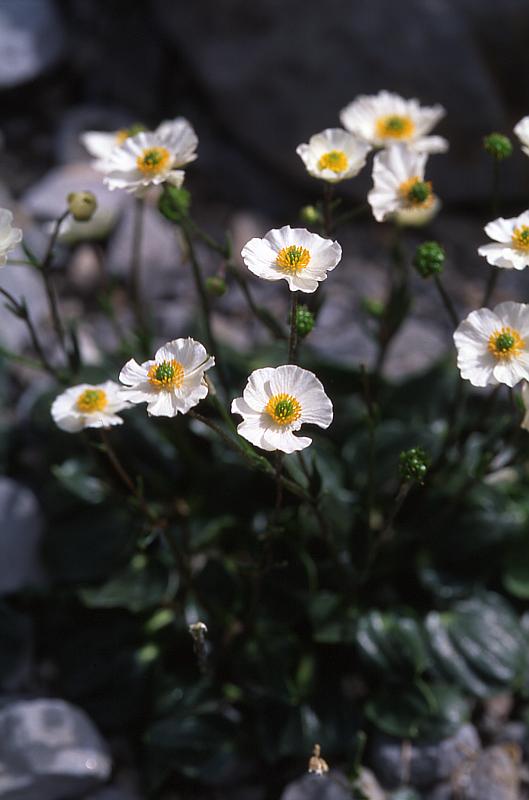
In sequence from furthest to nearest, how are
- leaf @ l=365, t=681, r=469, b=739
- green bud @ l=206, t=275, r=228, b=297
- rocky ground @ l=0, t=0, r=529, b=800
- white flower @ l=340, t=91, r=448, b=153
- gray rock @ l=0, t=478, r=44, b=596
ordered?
1. rocky ground @ l=0, t=0, r=529, b=800
2. gray rock @ l=0, t=478, r=44, b=596
3. leaf @ l=365, t=681, r=469, b=739
4. white flower @ l=340, t=91, r=448, b=153
5. green bud @ l=206, t=275, r=228, b=297

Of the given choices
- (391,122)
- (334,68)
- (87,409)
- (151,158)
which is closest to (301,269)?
(151,158)

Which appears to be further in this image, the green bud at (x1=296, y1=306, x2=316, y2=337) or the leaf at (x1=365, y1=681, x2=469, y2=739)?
the leaf at (x1=365, y1=681, x2=469, y2=739)

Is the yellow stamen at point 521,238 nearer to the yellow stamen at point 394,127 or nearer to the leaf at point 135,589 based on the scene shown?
the yellow stamen at point 394,127

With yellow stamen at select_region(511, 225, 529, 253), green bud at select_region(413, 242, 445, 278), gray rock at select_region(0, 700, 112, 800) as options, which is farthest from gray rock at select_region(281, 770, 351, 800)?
yellow stamen at select_region(511, 225, 529, 253)

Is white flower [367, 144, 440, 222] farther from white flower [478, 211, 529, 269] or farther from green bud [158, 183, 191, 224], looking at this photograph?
green bud [158, 183, 191, 224]

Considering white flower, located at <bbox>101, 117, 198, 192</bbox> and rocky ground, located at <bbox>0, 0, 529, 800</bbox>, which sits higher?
white flower, located at <bbox>101, 117, 198, 192</bbox>

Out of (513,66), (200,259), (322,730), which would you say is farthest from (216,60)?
(322,730)
